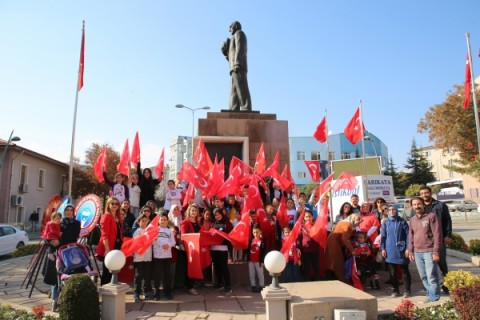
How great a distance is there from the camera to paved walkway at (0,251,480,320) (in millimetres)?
5664

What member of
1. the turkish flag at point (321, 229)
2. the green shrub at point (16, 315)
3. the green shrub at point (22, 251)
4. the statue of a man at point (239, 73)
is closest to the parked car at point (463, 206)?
the statue of a man at point (239, 73)

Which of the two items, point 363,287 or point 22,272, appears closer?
point 363,287

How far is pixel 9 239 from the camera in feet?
48.6

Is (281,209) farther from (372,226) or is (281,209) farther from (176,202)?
(176,202)

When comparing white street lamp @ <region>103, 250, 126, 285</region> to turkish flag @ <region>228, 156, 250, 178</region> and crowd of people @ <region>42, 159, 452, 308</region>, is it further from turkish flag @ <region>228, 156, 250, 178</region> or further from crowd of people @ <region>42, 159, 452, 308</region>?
turkish flag @ <region>228, 156, 250, 178</region>

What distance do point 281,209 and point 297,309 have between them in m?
3.75

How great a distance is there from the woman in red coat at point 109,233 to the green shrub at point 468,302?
17.3 feet

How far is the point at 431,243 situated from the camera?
6.02 meters

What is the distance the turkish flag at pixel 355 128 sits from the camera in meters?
13.9

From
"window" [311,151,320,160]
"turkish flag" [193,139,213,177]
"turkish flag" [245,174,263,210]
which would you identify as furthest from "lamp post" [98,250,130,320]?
"window" [311,151,320,160]

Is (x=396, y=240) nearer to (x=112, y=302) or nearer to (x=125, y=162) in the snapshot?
(x=112, y=302)

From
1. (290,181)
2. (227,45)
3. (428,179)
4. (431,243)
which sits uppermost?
(227,45)

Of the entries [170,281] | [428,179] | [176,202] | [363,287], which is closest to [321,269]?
[363,287]

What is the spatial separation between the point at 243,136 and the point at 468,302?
30.1ft
